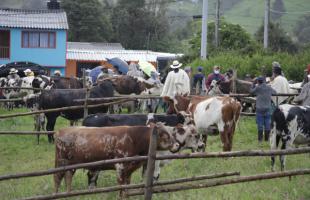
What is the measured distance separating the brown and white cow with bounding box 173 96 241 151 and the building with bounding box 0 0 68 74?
91.2ft

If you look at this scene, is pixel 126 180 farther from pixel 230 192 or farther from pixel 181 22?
pixel 181 22

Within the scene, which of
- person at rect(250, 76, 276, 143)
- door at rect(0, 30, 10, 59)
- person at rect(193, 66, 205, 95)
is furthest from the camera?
door at rect(0, 30, 10, 59)

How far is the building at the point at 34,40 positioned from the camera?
Answer: 3859 cm

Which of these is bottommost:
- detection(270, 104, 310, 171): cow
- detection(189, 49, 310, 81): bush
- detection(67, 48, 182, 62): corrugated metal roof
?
detection(270, 104, 310, 171): cow

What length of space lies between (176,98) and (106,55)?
29.6m

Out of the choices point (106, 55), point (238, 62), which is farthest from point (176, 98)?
point (106, 55)

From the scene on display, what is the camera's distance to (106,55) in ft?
139

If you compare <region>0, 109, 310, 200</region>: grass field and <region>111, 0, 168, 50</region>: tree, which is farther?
<region>111, 0, 168, 50</region>: tree

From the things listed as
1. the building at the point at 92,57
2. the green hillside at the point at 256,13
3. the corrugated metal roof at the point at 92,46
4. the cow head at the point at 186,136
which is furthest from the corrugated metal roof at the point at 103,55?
the green hillside at the point at 256,13

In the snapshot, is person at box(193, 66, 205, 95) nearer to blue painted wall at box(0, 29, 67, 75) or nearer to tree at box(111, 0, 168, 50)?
blue painted wall at box(0, 29, 67, 75)

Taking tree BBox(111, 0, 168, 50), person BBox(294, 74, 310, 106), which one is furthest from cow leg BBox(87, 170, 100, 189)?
tree BBox(111, 0, 168, 50)

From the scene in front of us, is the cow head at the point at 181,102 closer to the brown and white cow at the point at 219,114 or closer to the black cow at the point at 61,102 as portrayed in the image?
the brown and white cow at the point at 219,114

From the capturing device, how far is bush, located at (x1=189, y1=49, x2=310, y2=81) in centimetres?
2095

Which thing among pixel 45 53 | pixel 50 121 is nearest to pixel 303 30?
pixel 45 53
